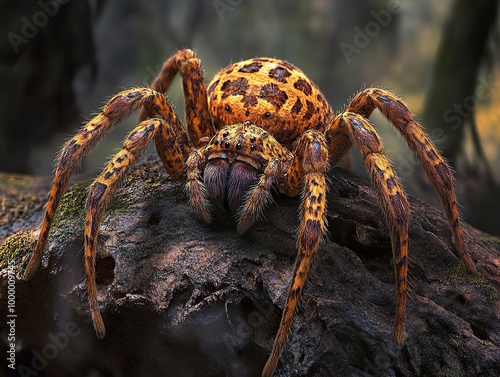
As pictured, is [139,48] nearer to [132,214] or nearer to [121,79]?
[121,79]

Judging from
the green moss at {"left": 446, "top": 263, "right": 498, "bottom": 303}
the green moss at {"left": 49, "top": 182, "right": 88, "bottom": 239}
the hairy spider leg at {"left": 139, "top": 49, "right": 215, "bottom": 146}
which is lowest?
the green moss at {"left": 49, "top": 182, "right": 88, "bottom": 239}

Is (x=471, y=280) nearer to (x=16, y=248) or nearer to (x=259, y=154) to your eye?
(x=259, y=154)

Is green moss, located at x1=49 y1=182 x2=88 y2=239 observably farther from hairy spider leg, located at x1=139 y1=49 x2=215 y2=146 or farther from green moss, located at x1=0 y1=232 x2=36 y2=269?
hairy spider leg, located at x1=139 y1=49 x2=215 y2=146

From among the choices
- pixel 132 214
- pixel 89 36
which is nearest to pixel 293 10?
pixel 89 36

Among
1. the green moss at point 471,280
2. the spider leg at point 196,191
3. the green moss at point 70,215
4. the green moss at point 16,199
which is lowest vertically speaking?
the green moss at point 16,199

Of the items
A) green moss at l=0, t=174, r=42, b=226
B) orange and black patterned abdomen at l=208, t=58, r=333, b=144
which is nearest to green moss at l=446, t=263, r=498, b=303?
orange and black patterned abdomen at l=208, t=58, r=333, b=144

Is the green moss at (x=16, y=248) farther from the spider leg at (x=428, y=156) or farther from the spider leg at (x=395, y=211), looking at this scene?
the spider leg at (x=428, y=156)

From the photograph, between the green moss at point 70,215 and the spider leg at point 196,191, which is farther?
the green moss at point 70,215

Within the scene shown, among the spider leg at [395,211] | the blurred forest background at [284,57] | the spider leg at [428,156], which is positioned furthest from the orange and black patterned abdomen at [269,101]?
the blurred forest background at [284,57]
